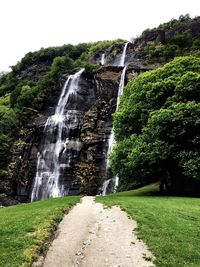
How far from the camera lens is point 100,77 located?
199 feet

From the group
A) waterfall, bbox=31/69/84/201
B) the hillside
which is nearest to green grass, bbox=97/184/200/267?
the hillside

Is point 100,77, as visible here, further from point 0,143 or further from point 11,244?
point 11,244

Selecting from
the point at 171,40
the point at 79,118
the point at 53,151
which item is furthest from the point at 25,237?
the point at 171,40

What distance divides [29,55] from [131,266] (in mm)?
108553

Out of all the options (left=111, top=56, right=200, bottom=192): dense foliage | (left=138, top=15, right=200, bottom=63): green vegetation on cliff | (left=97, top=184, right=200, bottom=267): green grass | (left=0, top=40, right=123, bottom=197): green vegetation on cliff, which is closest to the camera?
(left=97, top=184, right=200, bottom=267): green grass

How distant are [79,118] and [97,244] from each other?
41.3 metres

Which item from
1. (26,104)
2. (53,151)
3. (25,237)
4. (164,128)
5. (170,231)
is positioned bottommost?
(25,237)

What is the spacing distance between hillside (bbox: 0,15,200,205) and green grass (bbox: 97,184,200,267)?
46.7 ft

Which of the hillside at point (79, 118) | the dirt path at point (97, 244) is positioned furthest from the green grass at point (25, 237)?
the hillside at point (79, 118)

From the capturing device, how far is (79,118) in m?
53.4

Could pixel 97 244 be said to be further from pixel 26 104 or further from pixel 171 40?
pixel 171 40

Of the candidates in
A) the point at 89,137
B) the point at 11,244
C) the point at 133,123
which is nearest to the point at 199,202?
the point at 133,123

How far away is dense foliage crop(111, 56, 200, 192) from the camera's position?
98.1 ft

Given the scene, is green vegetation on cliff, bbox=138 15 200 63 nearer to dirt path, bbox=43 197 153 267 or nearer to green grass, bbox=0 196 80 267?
dirt path, bbox=43 197 153 267
